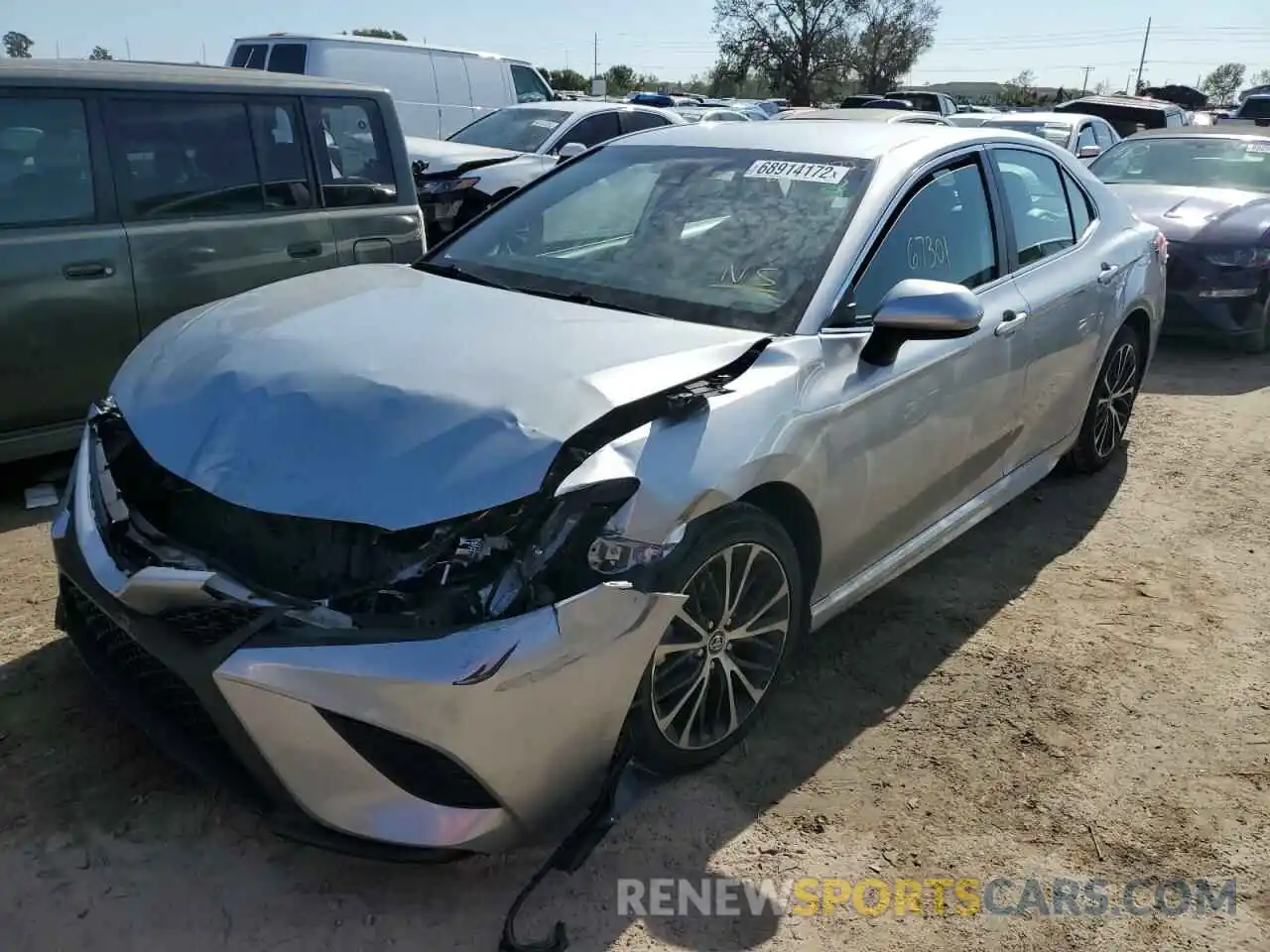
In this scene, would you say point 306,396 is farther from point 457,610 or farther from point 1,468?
point 1,468

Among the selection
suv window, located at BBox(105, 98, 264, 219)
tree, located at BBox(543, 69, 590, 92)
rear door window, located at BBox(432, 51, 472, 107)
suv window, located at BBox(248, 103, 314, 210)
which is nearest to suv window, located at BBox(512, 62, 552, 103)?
rear door window, located at BBox(432, 51, 472, 107)

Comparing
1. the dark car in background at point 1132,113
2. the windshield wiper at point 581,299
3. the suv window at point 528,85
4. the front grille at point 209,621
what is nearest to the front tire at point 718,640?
the windshield wiper at point 581,299

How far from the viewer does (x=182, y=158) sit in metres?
4.80

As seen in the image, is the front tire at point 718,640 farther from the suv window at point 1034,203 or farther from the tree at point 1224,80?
the tree at point 1224,80

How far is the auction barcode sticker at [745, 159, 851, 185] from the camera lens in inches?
137

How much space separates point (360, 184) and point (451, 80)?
31.8 feet

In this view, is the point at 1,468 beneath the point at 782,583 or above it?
beneath

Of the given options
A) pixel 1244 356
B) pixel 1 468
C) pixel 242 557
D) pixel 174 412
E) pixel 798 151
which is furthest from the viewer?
pixel 1244 356

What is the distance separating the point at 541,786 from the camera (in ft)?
7.76

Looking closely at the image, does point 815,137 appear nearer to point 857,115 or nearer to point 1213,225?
point 857,115

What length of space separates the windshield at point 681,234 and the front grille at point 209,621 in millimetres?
1473

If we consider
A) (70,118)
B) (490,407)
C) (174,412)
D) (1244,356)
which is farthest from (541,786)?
(1244,356)

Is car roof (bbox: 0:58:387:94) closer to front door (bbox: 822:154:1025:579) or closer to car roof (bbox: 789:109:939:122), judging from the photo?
car roof (bbox: 789:109:939:122)

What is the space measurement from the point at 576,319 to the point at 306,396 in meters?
0.82
